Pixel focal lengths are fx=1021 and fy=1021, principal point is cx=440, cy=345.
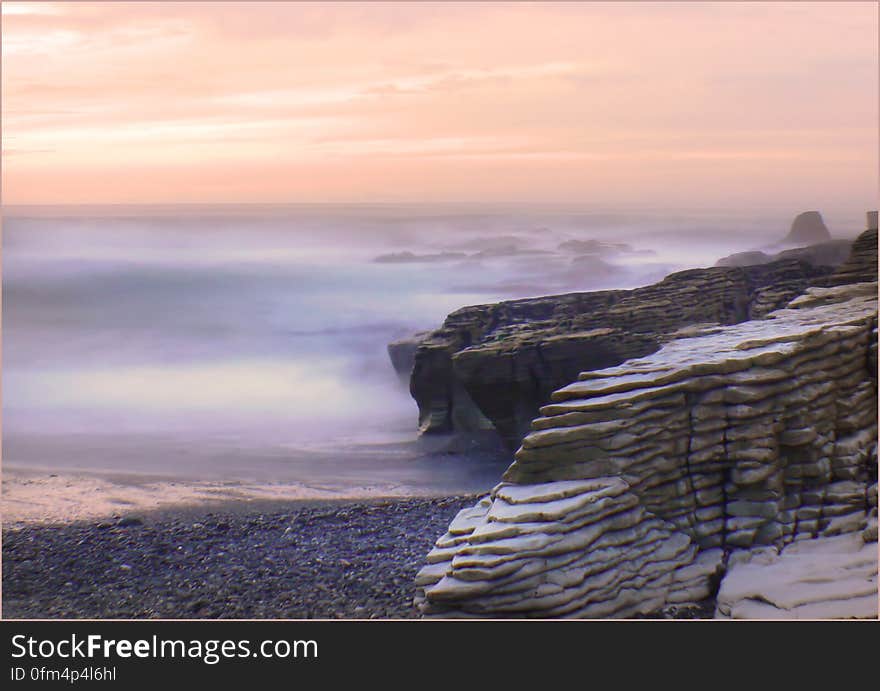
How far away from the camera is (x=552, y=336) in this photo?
862cm

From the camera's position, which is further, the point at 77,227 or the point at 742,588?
the point at 77,227

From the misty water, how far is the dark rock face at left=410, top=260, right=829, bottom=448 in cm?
29

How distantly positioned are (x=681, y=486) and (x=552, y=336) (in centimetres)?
239

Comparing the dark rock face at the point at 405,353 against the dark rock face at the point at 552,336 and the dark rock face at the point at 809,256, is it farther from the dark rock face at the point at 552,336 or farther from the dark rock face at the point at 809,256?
the dark rock face at the point at 809,256

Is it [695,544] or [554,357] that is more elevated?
[554,357]

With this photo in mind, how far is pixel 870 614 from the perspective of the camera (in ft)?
20.0

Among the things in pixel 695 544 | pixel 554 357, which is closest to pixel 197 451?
pixel 554 357

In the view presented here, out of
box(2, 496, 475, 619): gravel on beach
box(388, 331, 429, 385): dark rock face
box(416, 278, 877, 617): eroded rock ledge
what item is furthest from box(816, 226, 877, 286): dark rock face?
box(388, 331, 429, 385): dark rock face

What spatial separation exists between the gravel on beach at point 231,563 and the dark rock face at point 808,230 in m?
3.65

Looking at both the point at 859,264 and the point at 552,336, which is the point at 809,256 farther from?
the point at 552,336

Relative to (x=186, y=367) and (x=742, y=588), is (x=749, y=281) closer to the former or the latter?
(x=742, y=588)

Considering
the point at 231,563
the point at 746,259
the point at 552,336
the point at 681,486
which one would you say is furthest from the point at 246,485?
the point at 746,259

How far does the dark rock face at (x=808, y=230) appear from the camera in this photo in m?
8.75
